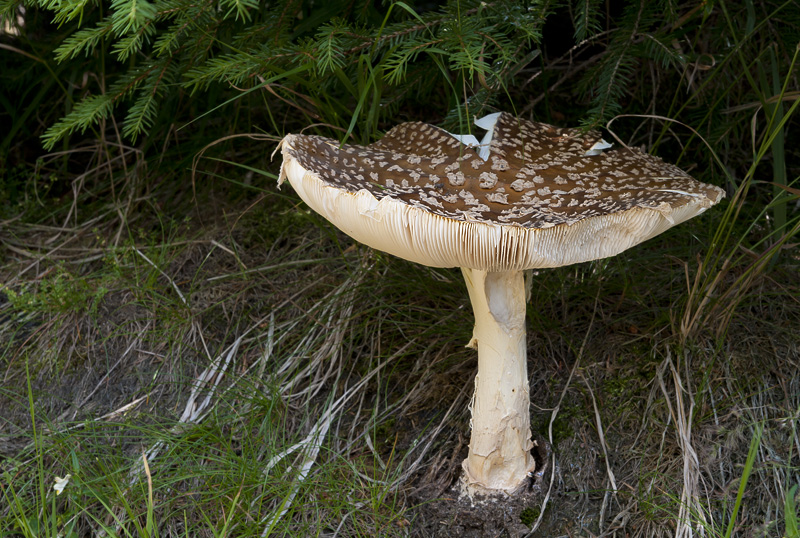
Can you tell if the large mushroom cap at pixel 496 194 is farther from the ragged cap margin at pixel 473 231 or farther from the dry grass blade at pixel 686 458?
the dry grass blade at pixel 686 458

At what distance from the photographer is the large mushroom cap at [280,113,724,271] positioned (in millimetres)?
1709

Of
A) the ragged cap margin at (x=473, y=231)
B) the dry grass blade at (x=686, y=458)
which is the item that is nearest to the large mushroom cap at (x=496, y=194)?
the ragged cap margin at (x=473, y=231)

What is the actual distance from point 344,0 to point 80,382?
5.96ft

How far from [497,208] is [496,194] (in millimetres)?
72

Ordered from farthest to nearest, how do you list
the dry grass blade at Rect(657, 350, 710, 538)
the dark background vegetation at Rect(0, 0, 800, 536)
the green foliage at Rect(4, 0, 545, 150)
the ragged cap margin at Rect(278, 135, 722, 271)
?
the dark background vegetation at Rect(0, 0, 800, 536), the dry grass blade at Rect(657, 350, 710, 538), the green foliage at Rect(4, 0, 545, 150), the ragged cap margin at Rect(278, 135, 722, 271)

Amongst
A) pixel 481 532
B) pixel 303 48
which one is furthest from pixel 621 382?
pixel 303 48

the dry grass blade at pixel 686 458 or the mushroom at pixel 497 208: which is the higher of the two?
the mushroom at pixel 497 208

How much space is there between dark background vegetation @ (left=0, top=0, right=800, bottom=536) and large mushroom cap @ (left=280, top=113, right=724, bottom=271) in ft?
0.62

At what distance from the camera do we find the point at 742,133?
3035 mm

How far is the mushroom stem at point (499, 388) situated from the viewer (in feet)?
6.98

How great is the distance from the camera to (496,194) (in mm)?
2049

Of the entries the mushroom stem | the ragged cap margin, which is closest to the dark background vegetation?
the mushroom stem

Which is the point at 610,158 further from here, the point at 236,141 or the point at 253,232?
the point at 236,141

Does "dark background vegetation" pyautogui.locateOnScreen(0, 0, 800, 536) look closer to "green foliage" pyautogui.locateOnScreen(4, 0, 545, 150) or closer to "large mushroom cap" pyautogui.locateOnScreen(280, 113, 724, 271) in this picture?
"green foliage" pyautogui.locateOnScreen(4, 0, 545, 150)
